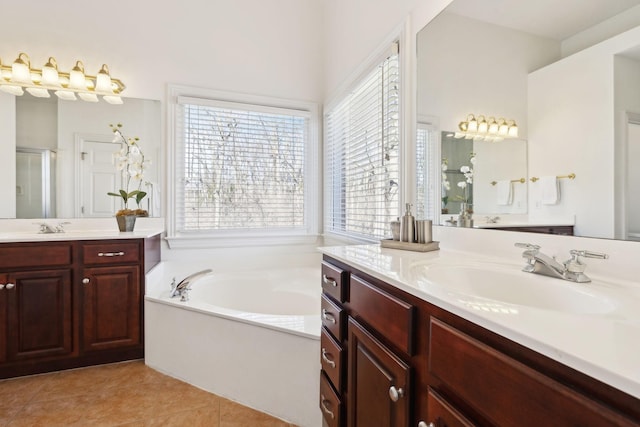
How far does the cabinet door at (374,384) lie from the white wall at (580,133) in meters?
0.70

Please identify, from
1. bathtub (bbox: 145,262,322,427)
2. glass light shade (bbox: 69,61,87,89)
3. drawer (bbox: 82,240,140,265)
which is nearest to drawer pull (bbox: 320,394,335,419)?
bathtub (bbox: 145,262,322,427)

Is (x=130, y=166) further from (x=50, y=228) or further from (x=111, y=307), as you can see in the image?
(x=111, y=307)

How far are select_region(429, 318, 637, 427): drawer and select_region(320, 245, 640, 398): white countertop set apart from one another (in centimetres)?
4

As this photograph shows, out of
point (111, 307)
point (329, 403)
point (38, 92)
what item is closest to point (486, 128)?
point (329, 403)

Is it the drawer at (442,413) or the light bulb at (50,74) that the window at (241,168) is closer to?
the light bulb at (50,74)

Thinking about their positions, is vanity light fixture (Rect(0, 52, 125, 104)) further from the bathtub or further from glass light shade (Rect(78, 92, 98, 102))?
the bathtub

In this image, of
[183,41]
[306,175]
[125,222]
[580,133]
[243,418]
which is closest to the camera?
[580,133]

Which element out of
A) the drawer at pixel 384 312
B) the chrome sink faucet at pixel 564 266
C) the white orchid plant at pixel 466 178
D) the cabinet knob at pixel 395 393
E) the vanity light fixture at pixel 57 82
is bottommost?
the cabinet knob at pixel 395 393

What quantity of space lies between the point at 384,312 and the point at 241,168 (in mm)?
2177

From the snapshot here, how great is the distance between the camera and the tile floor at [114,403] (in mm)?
1547

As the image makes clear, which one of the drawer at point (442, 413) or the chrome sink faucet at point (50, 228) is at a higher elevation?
the chrome sink faucet at point (50, 228)

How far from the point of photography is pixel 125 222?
224 cm

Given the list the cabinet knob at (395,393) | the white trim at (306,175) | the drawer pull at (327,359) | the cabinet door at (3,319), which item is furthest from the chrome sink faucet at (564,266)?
the cabinet door at (3,319)

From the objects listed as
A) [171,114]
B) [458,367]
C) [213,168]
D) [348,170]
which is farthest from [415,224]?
[171,114]
